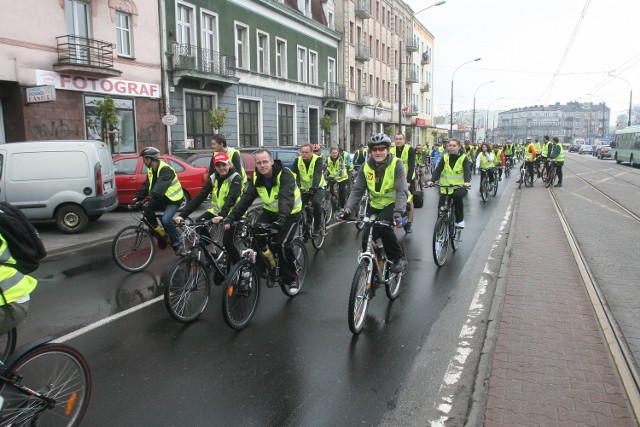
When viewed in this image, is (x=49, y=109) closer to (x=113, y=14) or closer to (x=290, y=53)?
(x=113, y=14)

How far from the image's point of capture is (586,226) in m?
10.9

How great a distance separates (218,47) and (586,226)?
17833 mm

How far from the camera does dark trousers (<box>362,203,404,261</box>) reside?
5465 mm

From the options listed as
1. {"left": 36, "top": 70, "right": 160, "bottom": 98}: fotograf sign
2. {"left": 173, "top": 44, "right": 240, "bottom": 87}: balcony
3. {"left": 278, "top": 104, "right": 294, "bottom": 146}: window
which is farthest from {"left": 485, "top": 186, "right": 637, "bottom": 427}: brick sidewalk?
{"left": 278, "top": 104, "right": 294, "bottom": 146}: window

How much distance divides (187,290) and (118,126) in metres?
15.2

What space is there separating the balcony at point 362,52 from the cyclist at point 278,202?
37.1 meters

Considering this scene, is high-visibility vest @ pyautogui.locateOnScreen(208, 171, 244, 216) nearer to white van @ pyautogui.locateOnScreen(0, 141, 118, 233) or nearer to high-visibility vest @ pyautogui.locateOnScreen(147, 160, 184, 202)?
high-visibility vest @ pyautogui.locateOnScreen(147, 160, 184, 202)

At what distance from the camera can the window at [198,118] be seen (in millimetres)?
21969

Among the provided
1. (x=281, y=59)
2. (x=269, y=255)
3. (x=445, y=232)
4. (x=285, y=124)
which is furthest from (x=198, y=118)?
(x=269, y=255)

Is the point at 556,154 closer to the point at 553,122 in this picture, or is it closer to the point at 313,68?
the point at 313,68

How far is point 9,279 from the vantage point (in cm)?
281

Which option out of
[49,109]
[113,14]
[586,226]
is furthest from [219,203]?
[113,14]

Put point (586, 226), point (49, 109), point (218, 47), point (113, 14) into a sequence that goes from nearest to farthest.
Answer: point (586, 226)
point (49, 109)
point (113, 14)
point (218, 47)

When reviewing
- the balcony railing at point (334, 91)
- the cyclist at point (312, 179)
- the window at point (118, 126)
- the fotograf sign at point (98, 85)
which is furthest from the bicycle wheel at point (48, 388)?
the balcony railing at point (334, 91)
